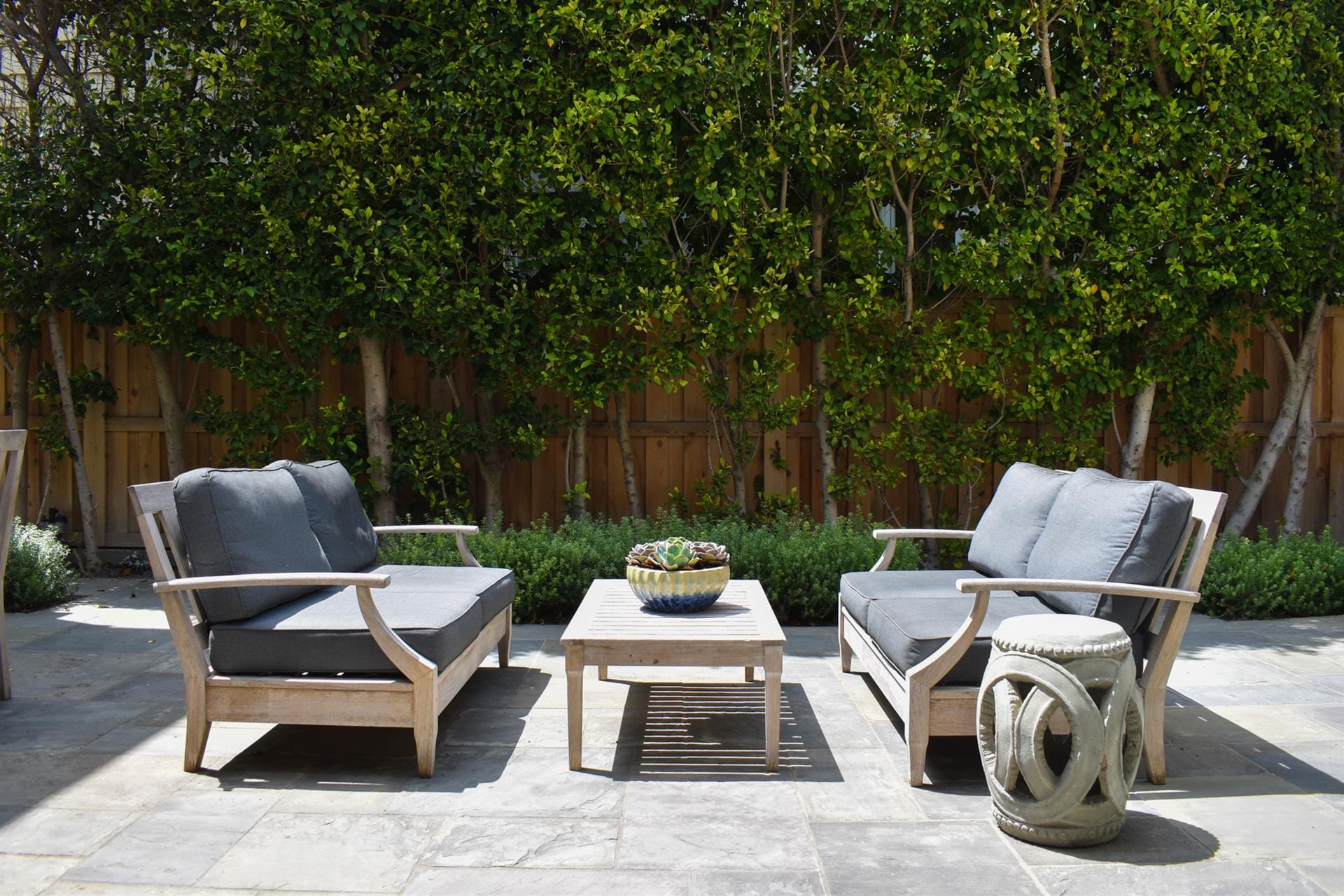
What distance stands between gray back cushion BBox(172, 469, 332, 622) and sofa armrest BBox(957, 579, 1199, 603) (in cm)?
235

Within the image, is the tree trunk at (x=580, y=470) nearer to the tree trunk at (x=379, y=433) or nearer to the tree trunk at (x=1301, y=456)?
the tree trunk at (x=379, y=433)

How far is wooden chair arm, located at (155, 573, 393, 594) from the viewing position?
360 centimetres

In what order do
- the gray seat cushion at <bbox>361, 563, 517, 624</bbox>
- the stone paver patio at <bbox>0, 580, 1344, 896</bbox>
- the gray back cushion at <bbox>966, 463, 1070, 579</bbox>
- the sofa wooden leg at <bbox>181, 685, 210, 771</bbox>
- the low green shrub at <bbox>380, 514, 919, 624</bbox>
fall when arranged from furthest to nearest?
the low green shrub at <bbox>380, 514, 919, 624</bbox>, the gray seat cushion at <bbox>361, 563, 517, 624</bbox>, the gray back cushion at <bbox>966, 463, 1070, 579</bbox>, the sofa wooden leg at <bbox>181, 685, 210, 771</bbox>, the stone paver patio at <bbox>0, 580, 1344, 896</bbox>

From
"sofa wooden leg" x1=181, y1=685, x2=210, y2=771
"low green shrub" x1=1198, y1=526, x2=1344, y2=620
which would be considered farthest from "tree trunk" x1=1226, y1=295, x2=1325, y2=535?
"sofa wooden leg" x1=181, y1=685, x2=210, y2=771

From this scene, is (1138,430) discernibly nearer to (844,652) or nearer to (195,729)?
(844,652)

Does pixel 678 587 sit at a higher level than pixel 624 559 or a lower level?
higher

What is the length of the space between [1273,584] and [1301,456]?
144 centimetres

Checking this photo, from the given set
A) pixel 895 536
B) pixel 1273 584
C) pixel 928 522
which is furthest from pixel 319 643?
pixel 1273 584

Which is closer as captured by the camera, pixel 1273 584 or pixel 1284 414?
pixel 1273 584

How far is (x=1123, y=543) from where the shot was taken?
3668 millimetres

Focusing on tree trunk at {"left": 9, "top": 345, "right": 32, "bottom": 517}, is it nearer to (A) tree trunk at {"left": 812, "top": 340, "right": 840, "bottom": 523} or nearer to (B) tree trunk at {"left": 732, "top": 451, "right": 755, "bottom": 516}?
(B) tree trunk at {"left": 732, "top": 451, "right": 755, "bottom": 516}

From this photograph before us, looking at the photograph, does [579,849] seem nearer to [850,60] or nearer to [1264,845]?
[1264,845]

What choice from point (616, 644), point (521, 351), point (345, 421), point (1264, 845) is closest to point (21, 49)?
point (345, 421)

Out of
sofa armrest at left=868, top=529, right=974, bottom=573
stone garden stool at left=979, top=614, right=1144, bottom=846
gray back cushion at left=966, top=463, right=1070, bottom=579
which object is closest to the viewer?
stone garden stool at left=979, top=614, right=1144, bottom=846
